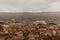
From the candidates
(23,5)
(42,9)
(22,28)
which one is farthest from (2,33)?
(42,9)

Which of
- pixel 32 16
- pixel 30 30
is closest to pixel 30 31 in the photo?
pixel 30 30

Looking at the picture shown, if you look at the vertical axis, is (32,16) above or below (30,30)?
above

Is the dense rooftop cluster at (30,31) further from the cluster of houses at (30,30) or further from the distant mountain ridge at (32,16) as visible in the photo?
the distant mountain ridge at (32,16)

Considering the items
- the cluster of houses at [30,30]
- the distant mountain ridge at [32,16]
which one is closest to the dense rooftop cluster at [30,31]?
the cluster of houses at [30,30]

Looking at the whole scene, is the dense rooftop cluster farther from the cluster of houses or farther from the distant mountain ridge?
the distant mountain ridge

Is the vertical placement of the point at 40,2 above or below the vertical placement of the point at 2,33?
above

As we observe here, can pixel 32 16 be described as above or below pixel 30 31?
above

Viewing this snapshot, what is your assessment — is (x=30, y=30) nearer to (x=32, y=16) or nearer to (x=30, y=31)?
(x=30, y=31)

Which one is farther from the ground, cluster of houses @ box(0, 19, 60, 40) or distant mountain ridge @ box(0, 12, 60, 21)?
distant mountain ridge @ box(0, 12, 60, 21)

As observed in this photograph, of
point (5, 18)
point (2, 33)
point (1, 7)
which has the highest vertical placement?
point (1, 7)

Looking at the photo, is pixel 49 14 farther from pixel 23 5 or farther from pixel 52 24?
pixel 23 5

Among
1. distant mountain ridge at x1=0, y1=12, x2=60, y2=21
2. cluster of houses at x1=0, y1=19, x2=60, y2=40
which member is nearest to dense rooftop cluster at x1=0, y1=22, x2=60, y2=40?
cluster of houses at x1=0, y1=19, x2=60, y2=40
